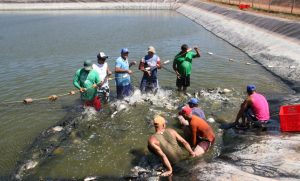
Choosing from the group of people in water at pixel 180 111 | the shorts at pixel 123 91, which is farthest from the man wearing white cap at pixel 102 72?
the shorts at pixel 123 91

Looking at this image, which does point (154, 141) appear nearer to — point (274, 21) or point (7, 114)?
point (7, 114)

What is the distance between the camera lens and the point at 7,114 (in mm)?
13086

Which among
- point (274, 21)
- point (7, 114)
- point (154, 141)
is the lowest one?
point (7, 114)

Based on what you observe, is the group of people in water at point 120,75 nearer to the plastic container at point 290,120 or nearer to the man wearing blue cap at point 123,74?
the man wearing blue cap at point 123,74

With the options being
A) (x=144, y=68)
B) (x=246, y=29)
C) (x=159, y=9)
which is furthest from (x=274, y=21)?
(x=159, y=9)

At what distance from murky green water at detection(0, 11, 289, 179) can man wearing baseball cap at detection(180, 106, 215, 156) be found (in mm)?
1814

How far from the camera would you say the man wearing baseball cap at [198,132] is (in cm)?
870

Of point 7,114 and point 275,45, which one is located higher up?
point 275,45

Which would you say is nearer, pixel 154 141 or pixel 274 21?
pixel 154 141

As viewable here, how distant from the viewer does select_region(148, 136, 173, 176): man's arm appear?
25.6 ft

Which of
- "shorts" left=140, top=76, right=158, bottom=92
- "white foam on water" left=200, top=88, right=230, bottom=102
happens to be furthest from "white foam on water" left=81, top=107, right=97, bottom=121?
"white foam on water" left=200, top=88, right=230, bottom=102

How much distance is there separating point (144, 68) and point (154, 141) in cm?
592

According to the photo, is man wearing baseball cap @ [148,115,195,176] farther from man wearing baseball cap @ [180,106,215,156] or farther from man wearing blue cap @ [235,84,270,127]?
man wearing blue cap @ [235,84,270,127]

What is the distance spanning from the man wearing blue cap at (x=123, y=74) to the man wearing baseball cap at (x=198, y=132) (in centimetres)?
417
